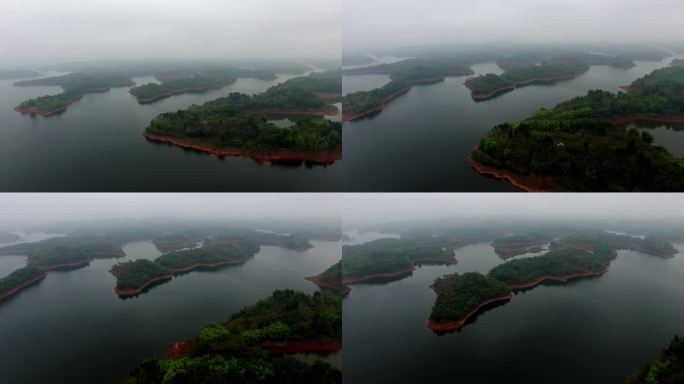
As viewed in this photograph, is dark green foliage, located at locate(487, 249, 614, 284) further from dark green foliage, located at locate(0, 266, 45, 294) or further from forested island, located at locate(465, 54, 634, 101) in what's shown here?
dark green foliage, located at locate(0, 266, 45, 294)

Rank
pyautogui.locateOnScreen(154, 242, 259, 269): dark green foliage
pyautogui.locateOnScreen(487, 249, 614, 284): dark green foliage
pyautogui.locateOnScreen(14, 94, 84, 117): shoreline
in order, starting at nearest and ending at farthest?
1. pyautogui.locateOnScreen(14, 94, 84, 117): shoreline
2. pyautogui.locateOnScreen(154, 242, 259, 269): dark green foliage
3. pyautogui.locateOnScreen(487, 249, 614, 284): dark green foliage

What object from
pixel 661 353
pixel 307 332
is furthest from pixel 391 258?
pixel 661 353

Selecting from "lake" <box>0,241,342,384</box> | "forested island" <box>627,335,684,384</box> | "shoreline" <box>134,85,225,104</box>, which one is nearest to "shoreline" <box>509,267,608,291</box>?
"forested island" <box>627,335,684,384</box>

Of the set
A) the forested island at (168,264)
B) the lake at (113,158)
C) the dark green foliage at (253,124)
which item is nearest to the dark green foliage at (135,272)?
the forested island at (168,264)

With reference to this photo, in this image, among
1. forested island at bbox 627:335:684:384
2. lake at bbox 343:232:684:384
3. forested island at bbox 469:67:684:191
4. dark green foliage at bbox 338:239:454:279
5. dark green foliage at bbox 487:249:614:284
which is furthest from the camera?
dark green foliage at bbox 487:249:614:284

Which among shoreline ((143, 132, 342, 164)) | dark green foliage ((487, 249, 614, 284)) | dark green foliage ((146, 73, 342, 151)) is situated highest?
dark green foliage ((146, 73, 342, 151))

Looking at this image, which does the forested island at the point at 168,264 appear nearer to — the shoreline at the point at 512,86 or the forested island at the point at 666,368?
the shoreline at the point at 512,86

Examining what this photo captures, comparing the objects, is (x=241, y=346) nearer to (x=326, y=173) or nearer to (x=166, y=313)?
(x=166, y=313)

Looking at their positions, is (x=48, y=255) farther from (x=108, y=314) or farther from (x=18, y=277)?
(x=108, y=314)
